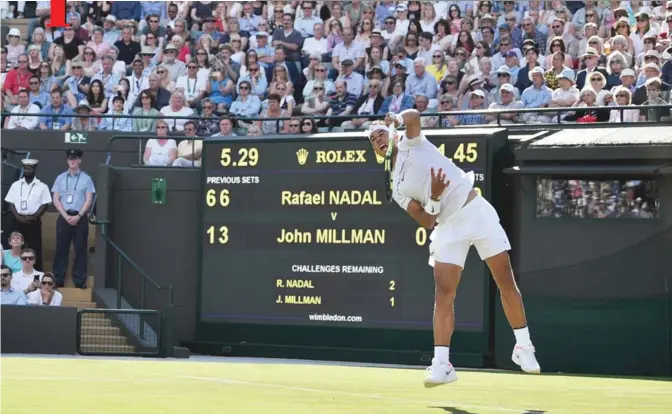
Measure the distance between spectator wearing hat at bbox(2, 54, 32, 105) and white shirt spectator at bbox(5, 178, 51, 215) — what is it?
3116 millimetres

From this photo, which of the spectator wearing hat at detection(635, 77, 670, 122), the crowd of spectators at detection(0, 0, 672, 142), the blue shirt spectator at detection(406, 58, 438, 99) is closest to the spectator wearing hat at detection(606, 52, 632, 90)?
the crowd of spectators at detection(0, 0, 672, 142)

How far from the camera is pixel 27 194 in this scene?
20.7m

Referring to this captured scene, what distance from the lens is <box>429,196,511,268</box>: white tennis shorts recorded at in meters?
9.77

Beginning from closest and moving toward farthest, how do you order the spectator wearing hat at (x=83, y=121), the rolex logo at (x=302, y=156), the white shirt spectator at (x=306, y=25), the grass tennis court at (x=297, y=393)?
1. the grass tennis court at (x=297, y=393)
2. the rolex logo at (x=302, y=156)
3. the spectator wearing hat at (x=83, y=121)
4. the white shirt spectator at (x=306, y=25)

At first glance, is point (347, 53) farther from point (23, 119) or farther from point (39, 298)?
point (39, 298)

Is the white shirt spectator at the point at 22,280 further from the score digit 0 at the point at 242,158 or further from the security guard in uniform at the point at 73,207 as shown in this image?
the score digit 0 at the point at 242,158

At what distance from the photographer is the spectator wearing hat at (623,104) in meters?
17.2

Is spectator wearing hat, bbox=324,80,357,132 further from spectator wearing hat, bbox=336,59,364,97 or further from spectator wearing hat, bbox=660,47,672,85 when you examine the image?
spectator wearing hat, bbox=660,47,672,85

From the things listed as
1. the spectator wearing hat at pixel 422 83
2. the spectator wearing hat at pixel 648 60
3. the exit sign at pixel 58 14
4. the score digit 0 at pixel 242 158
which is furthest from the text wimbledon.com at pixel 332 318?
the exit sign at pixel 58 14

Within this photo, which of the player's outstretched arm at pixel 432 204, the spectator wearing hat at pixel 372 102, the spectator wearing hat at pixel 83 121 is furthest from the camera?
the spectator wearing hat at pixel 83 121

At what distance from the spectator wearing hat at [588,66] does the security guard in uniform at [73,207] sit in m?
8.00

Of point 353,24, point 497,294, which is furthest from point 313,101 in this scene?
point 497,294

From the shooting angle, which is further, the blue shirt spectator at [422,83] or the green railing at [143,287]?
the blue shirt spectator at [422,83]

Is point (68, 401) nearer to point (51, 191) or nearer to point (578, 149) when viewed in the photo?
point (578, 149)
